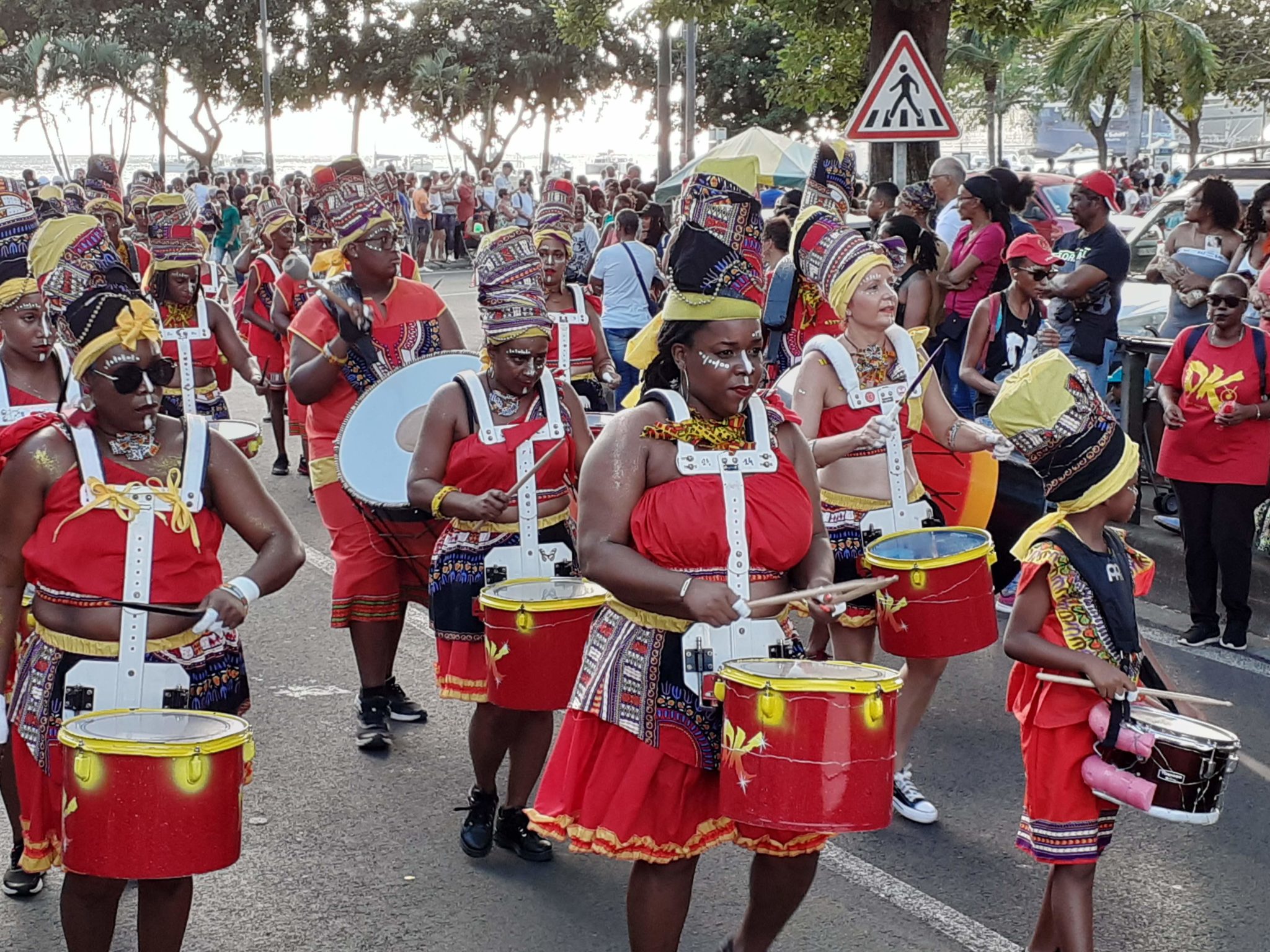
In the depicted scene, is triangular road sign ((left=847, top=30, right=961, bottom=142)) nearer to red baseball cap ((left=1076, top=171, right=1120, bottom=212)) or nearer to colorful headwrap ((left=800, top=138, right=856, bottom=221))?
red baseball cap ((left=1076, top=171, right=1120, bottom=212))

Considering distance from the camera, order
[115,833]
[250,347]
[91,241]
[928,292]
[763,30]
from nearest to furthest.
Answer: [115,833] < [91,241] < [928,292] < [250,347] < [763,30]

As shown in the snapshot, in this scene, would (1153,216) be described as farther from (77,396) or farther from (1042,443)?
(77,396)

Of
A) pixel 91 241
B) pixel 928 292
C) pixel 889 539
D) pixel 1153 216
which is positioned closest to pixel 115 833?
pixel 91 241

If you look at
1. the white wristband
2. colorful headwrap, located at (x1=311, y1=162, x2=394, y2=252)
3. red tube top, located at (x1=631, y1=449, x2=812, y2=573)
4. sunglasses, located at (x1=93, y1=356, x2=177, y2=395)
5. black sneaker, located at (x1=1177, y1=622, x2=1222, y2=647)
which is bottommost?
black sneaker, located at (x1=1177, y1=622, x2=1222, y2=647)

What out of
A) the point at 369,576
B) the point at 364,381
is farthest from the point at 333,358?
the point at 369,576

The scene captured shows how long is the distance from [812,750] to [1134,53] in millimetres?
41853

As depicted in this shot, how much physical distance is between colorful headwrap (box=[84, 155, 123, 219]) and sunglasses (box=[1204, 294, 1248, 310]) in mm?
10336

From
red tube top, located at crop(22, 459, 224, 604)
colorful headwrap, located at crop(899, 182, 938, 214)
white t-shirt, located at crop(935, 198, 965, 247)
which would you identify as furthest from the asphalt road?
white t-shirt, located at crop(935, 198, 965, 247)

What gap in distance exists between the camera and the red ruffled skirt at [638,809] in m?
3.91

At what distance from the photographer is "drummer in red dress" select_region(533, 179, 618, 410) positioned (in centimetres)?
919

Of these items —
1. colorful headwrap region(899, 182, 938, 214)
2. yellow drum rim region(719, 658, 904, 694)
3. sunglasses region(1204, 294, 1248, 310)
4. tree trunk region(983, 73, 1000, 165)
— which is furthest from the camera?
tree trunk region(983, 73, 1000, 165)

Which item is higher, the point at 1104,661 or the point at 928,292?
the point at 928,292

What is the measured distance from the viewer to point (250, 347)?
12.9m

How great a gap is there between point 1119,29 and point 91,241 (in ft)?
136
